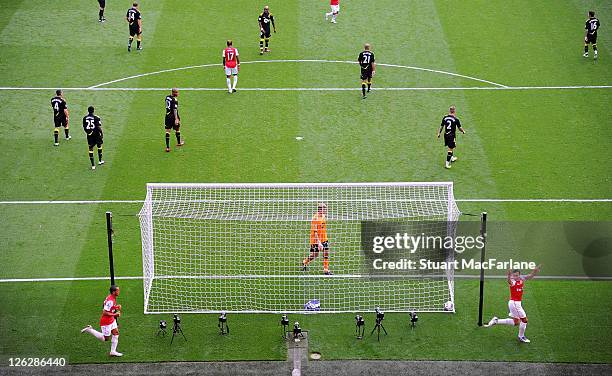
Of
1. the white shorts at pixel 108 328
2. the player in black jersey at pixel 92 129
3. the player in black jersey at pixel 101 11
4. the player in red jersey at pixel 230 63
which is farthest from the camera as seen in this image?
the player in black jersey at pixel 101 11

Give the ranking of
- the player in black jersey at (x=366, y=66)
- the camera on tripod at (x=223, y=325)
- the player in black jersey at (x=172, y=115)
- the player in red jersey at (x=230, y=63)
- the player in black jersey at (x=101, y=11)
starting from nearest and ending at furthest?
the camera on tripod at (x=223, y=325)
the player in black jersey at (x=172, y=115)
the player in black jersey at (x=366, y=66)
the player in red jersey at (x=230, y=63)
the player in black jersey at (x=101, y=11)

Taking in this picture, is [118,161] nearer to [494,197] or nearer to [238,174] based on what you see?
[238,174]

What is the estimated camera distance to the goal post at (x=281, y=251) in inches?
816

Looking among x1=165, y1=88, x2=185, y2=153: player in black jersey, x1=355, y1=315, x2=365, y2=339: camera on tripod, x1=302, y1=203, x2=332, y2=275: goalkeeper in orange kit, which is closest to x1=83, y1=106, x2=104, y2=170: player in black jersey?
x1=165, y1=88, x2=185, y2=153: player in black jersey

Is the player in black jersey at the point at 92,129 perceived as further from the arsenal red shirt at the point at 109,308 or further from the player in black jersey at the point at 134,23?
the player in black jersey at the point at 134,23

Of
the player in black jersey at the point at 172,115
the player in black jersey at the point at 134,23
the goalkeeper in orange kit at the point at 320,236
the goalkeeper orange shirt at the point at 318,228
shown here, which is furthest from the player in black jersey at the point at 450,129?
the player in black jersey at the point at 134,23

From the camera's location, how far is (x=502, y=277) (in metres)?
21.5

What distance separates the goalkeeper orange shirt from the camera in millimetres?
21078

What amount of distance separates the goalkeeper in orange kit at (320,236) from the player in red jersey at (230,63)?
9.71 meters

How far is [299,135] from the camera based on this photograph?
28.1m

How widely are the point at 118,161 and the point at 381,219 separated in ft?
27.8

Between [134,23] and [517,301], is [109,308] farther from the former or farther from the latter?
[134,23]

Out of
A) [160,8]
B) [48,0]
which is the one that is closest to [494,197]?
[160,8]

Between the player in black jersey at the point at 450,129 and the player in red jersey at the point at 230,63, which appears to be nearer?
the player in black jersey at the point at 450,129
